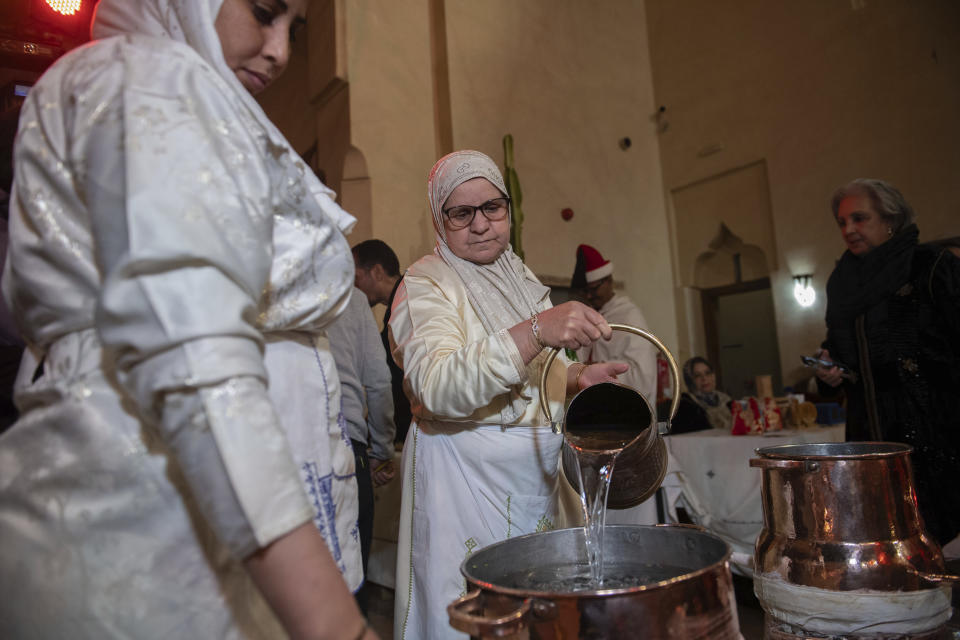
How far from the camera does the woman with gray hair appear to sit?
7.23 feet

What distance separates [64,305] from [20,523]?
0.74 ft

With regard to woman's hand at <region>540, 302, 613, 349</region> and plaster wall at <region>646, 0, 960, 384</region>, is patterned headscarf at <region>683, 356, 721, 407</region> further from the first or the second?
woman's hand at <region>540, 302, 613, 349</region>

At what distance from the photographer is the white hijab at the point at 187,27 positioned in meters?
0.72

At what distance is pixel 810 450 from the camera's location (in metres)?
1.38

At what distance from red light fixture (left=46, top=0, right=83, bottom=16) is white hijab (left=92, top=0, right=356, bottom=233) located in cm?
277

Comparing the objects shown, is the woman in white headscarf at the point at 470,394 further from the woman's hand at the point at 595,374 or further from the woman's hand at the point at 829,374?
the woman's hand at the point at 829,374

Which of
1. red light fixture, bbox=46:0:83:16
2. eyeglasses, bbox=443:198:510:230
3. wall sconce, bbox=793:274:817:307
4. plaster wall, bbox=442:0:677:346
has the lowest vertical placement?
eyeglasses, bbox=443:198:510:230

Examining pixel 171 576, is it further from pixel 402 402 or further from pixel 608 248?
pixel 608 248

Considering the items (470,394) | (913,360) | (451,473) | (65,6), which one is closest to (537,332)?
(470,394)

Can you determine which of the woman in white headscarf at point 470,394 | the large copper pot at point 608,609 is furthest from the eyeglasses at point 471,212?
the large copper pot at point 608,609

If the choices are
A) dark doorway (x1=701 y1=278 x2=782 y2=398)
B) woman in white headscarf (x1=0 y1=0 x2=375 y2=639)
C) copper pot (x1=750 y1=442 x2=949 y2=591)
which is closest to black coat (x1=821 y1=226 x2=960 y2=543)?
copper pot (x1=750 y1=442 x2=949 y2=591)

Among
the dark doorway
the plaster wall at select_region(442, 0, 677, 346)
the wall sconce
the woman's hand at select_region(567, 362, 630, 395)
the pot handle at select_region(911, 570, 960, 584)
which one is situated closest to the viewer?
the pot handle at select_region(911, 570, 960, 584)

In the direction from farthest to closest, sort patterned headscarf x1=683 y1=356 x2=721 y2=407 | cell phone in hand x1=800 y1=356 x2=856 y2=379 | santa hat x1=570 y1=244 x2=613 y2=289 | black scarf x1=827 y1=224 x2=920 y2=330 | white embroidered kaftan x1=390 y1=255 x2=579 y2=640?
patterned headscarf x1=683 y1=356 x2=721 y2=407, santa hat x1=570 y1=244 x2=613 y2=289, cell phone in hand x1=800 y1=356 x2=856 y2=379, black scarf x1=827 y1=224 x2=920 y2=330, white embroidered kaftan x1=390 y1=255 x2=579 y2=640

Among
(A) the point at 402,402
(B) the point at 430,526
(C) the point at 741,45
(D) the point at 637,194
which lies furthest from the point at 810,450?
(C) the point at 741,45
